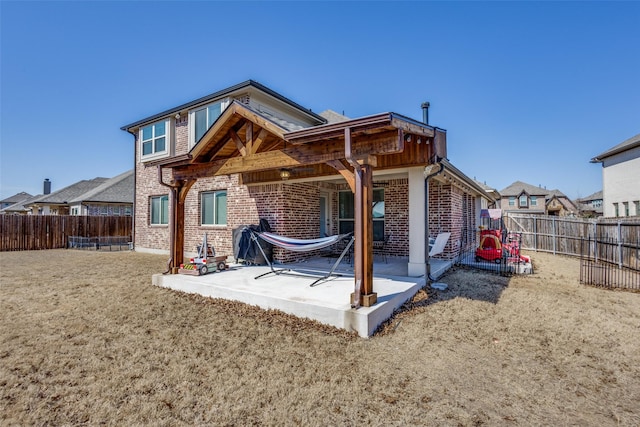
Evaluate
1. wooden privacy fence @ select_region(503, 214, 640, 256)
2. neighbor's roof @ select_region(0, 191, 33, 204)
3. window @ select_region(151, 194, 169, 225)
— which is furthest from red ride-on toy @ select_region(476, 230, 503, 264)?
neighbor's roof @ select_region(0, 191, 33, 204)

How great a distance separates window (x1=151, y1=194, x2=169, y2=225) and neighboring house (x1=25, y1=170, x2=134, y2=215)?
1168 cm

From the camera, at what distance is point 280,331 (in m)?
4.18

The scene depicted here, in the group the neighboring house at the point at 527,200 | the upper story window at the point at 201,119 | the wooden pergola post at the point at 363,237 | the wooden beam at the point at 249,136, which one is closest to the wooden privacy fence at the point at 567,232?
the wooden pergola post at the point at 363,237

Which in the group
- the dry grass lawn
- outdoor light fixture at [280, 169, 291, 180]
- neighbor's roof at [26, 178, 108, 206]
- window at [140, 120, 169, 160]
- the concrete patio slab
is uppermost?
window at [140, 120, 169, 160]

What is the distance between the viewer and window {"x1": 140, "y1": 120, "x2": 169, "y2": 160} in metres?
11.8

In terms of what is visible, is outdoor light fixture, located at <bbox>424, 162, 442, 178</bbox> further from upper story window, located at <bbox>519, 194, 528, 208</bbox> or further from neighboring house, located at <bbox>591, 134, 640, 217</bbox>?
upper story window, located at <bbox>519, 194, 528, 208</bbox>

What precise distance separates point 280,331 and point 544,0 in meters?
9.98

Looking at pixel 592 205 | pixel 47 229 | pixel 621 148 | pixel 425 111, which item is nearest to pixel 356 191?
pixel 425 111

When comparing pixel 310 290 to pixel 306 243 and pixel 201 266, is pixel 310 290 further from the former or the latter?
pixel 201 266

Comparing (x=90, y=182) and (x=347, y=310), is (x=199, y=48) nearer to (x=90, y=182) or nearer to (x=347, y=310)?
(x=347, y=310)

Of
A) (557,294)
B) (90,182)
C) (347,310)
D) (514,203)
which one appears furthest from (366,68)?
(514,203)

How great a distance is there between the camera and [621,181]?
801 inches

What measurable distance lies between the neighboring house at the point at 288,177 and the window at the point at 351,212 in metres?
0.03

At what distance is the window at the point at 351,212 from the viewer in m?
9.43
